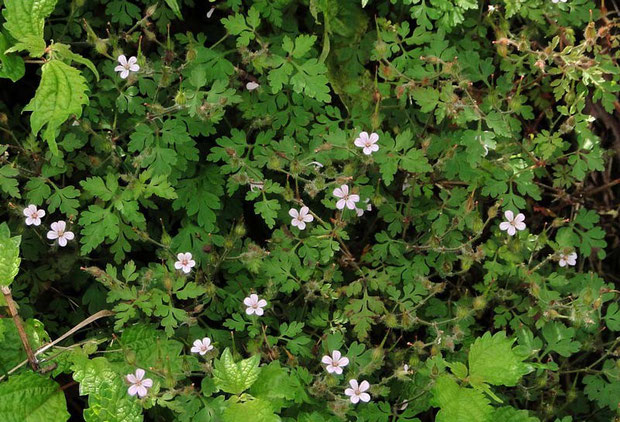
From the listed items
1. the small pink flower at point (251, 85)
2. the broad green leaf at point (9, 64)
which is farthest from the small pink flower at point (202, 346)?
the broad green leaf at point (9, 64)

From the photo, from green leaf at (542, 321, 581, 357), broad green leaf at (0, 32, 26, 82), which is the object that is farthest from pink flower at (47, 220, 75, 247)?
green leaf at (542, 321, 581, 357)

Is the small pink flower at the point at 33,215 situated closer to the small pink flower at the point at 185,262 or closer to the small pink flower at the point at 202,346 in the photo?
the small pink flower at the point at 185,262

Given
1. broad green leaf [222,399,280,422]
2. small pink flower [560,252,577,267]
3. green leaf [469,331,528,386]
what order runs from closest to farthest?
broad green leaf [222,399,280,422]
green leaf [469,331,528,386]
small pink flower [560,252,577,267]

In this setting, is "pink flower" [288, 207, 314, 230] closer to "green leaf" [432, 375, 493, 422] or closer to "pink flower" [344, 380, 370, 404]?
"pink flower" [344, 380, 370, 404]

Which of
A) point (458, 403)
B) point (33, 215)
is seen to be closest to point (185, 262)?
point (33, 215)

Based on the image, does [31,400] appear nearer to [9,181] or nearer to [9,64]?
[9,181]

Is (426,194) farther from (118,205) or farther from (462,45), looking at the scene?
(118,205)
